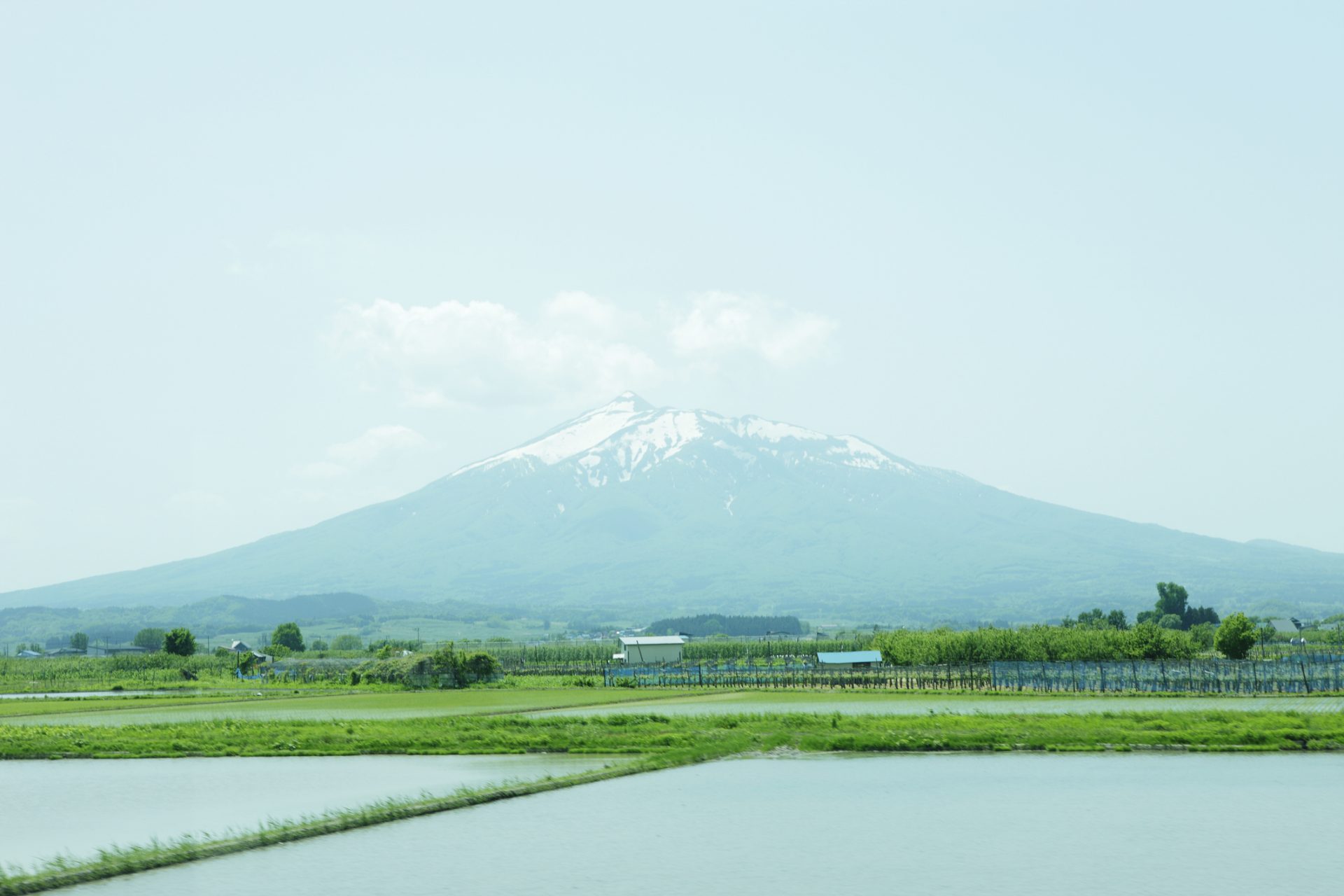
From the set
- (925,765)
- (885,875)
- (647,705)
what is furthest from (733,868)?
(647,705)

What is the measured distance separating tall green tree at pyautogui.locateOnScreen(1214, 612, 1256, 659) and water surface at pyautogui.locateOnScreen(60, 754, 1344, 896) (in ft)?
163

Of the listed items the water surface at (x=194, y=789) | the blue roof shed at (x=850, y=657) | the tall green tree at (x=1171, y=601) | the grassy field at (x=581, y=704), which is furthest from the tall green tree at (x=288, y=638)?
the water surface at (x=194, y=789)

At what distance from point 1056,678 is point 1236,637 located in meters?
21.2

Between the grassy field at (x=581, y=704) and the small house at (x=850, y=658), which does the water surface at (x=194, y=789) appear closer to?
the grassy field at (x=581, y=704)

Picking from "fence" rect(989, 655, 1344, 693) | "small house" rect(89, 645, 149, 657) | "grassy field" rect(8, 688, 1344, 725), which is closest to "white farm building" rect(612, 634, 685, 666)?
"grassy field" rect(8, 688, 1344, 725)

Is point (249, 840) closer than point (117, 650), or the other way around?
point (249, 840)

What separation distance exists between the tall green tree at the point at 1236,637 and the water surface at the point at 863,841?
49.8 meters

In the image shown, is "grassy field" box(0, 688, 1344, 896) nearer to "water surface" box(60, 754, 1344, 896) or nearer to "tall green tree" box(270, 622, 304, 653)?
"water surface" box(60, 754, 1344, 896)

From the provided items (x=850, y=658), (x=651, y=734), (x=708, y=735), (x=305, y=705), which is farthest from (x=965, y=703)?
(x=850, y=658)

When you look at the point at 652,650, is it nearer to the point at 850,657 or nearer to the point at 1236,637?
the point at 850,657

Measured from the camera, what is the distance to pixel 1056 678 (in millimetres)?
56000

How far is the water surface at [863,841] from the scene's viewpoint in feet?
52.6

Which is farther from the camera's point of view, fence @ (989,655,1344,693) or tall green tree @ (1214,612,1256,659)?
tall green tree @ (1214,612,1256,659)

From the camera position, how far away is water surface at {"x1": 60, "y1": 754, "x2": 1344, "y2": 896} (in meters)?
16.0
